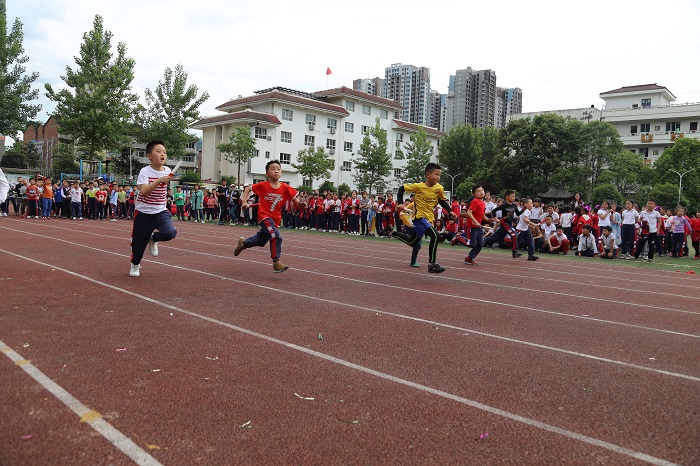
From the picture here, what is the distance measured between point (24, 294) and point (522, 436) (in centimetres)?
596

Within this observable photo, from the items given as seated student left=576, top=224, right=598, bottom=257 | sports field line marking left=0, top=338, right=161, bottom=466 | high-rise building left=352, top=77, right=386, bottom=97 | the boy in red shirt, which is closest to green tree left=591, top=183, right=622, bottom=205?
seated student left=576, top=224, right=598, bottom=257

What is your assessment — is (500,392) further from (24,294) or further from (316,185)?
(316,185)

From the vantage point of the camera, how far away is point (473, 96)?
10625cm

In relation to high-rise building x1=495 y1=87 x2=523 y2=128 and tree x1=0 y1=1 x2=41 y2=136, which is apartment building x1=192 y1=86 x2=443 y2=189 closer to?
tree x1=0 y1=1 x2=41 y2=136

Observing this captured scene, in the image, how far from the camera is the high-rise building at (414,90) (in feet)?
367

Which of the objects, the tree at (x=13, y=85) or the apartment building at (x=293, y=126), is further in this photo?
the apartment building at (x=293, y=126)

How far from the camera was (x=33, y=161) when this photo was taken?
79.1 meters

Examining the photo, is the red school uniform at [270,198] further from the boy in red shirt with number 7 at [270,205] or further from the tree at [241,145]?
the tree at [241,145]

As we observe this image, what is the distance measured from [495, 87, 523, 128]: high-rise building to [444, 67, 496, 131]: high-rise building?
22.4 ft

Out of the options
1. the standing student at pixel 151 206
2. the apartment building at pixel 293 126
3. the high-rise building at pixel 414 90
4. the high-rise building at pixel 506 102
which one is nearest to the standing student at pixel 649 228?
the standing student at pixel 151 206

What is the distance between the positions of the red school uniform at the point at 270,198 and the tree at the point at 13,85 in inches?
1299

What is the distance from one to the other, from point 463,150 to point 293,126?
77.0 feet

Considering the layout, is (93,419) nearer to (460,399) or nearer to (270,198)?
(460,399)

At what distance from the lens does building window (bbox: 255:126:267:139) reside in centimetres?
5703
